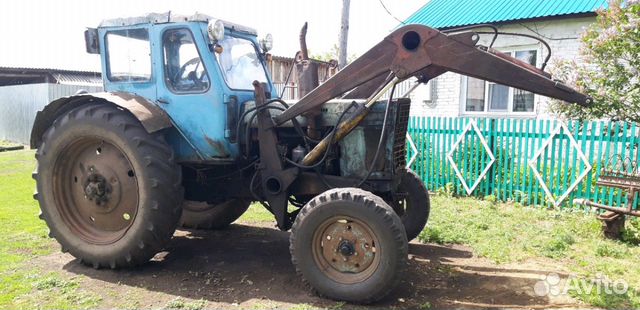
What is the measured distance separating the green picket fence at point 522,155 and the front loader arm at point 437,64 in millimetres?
3826

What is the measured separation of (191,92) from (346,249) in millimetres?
2136

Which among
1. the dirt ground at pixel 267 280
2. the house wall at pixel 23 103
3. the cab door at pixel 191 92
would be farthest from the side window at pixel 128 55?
the house wall at pixel 23 103

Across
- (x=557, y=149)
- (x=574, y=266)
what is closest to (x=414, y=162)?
(x=557, y=149)

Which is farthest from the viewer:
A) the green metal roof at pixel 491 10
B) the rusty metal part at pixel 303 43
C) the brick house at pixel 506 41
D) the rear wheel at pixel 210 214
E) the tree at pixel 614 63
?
the brick house at pixel 506 41

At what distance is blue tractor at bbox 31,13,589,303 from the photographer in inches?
165

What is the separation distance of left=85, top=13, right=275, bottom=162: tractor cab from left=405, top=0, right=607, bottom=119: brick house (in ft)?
23.0

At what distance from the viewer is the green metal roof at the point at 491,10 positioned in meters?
10.2

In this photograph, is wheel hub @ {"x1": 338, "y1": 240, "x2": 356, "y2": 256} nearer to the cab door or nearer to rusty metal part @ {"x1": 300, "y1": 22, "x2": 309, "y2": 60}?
the cab door

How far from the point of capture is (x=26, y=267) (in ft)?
16.3

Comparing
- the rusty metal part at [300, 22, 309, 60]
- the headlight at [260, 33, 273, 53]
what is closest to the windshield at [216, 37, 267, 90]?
the headlight at [260, 33, 273, 53]

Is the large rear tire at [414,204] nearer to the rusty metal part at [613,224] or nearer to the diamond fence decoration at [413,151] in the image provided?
the rusty metal part at [613,224]

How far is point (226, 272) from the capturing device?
4.95 metres

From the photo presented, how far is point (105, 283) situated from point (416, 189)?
3.31 meters

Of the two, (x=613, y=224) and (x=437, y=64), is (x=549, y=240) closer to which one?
(x=613, y=224)
